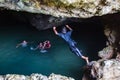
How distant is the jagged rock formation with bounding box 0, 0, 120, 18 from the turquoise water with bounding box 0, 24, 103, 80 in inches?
107

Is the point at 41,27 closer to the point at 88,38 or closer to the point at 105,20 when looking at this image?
the point at 88,38

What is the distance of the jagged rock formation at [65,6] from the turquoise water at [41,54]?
8.93 feet

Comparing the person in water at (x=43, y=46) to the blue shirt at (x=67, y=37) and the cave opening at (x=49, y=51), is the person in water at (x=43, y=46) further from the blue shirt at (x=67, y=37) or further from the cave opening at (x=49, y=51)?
the blue shirt at (x=67, y=37)

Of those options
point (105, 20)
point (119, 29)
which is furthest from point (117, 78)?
point (105, 20)

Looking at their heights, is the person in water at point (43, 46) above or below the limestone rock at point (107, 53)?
above

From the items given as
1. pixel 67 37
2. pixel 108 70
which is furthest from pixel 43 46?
pixel 108 70

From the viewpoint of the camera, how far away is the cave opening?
7625 mm

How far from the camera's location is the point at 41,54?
8.21 meters

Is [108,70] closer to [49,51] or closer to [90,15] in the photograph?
[90,15]

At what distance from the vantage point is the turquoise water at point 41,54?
24.9 ft

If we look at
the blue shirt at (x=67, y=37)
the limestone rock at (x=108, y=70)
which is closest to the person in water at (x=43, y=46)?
the blue shirt at (x=67, y=37)

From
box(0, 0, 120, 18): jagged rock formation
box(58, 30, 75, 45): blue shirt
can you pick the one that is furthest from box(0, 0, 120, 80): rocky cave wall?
box(58, 30, 75, 45): blue shirt

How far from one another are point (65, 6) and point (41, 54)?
3459 millimetres

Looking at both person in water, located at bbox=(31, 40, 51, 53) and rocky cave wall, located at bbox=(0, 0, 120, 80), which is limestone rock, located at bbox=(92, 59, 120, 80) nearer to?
rocky cave wall, located at bbox=(0, 0, 120, 80)
